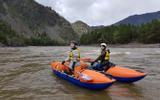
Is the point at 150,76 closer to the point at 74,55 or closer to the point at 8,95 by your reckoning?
the point at 74,55

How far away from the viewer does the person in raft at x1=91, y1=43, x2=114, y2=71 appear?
15.4 meters

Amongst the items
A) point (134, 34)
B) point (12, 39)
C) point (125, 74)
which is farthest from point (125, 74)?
point (12, 39)

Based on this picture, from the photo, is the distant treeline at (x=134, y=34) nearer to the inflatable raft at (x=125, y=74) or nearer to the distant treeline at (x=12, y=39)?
the distant treeline at (x=12, y=39)

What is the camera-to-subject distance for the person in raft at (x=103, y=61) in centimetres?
1541

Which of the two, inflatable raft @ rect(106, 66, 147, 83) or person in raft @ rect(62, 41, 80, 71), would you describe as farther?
person in raft @ rect(62, 41, 80, 71)

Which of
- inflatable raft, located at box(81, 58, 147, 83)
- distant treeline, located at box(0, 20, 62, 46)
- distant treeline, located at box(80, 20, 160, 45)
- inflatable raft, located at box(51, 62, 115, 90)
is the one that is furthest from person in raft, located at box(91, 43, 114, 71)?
distant treeline, located at box(0, 20, 62, 46)

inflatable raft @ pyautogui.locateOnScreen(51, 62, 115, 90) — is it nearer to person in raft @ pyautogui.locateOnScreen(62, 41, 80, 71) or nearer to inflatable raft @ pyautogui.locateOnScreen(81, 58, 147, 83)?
person in raft @ pyautogui.locateOnScreen(62, 41, 80, 71)

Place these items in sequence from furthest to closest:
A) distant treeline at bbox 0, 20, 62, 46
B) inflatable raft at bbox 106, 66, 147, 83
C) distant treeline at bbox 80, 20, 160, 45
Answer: distant treeline at bbox 0, 20, 62, 46, distant treeline at bbox 80, 20, 160, 45, inflatable raft at bbox 106, 66, 147, 83

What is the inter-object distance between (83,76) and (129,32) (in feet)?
286

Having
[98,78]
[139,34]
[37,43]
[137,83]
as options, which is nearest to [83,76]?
[98,78]

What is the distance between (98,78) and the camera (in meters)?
13.2

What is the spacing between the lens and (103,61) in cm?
1571

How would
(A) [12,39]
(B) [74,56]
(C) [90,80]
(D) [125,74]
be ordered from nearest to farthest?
(C) [90,80] < (D) [125,74] < (B) [74,56] < (A) [12,39]

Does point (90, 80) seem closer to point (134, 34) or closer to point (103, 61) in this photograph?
point (103, 61)
